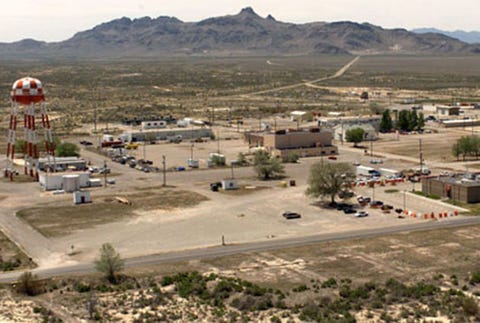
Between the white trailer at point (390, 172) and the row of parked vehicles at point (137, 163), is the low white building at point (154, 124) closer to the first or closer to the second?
the row of parked vehicles at point (137, 163)

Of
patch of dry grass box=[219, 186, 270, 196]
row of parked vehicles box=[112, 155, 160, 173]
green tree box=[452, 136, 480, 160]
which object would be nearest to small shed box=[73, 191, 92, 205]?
Result: patch of dry grass box=[219, 186, 270, 196]

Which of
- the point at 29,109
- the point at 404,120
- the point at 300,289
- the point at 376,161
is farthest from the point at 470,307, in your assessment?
the point at 404,120

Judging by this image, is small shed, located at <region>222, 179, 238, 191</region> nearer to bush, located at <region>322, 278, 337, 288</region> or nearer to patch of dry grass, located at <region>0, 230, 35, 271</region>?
patch of dry grass, located at <region>0, 230, 35, 271</region>

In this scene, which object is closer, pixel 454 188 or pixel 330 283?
pixel 330 283

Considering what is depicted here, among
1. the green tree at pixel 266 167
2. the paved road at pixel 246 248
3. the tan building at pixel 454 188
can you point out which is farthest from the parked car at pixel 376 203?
the green tree at pixel 266 167

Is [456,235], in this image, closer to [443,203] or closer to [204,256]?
[443,203]

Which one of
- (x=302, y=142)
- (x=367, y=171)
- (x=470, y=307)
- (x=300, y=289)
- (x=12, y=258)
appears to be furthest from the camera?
(x=302, y=142)

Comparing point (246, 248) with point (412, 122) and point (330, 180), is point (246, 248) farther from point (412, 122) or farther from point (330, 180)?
point (412, 122)
